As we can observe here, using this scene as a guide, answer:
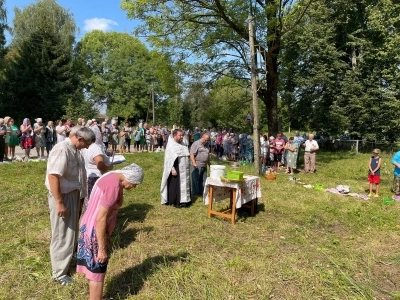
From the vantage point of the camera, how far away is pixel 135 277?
4.09 meters

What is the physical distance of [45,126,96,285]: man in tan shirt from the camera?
368 centimetres

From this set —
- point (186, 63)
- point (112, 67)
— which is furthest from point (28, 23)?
point (186, 63)

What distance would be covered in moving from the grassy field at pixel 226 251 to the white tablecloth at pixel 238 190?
1.39 feet

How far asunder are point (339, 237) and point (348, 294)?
7.06ft

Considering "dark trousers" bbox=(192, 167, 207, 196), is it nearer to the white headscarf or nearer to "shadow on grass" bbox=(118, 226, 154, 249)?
"shadow on grass" bbox=(118, 226, 154, 249)

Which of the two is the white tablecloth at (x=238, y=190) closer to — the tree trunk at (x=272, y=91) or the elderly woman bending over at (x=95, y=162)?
the elderly woman bending over at (x=95, y=162)

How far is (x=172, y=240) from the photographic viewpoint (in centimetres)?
531

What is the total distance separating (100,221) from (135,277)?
53.7 inches

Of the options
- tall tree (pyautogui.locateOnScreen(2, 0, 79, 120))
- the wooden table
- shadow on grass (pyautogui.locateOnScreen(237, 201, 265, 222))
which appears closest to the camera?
the wooden table

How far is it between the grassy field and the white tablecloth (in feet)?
1.39

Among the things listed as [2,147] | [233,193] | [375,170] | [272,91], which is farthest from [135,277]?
[272,91]

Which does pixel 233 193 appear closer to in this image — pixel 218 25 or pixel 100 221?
pixel 100 221

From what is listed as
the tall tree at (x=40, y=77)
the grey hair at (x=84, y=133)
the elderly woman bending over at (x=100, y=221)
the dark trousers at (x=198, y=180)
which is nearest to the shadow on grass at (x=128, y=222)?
the dark trousers at (x=198, y=180)

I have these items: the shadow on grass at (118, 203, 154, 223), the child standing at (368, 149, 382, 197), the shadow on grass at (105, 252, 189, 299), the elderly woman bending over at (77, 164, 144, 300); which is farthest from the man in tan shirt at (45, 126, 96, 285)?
the child standing at (368, 149, 382, 197)
